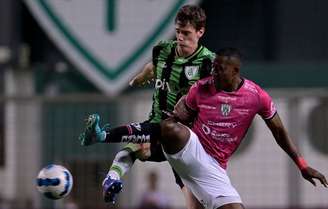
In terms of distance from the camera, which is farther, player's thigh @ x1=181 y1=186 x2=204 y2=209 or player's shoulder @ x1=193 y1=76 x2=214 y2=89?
player's thigh @ x1=181 y1=186 x2=204 y2=209

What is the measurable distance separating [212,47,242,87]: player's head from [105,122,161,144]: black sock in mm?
695

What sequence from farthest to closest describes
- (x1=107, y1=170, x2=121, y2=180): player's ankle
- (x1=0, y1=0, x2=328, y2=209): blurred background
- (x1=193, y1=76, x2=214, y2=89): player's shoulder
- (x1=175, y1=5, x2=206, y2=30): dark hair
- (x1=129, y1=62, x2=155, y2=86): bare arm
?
(x1=0, y1=0, x2=328, y2=209): blurred background
(x1=129, y1=62, x2=155, y2=86): bare arm
(x1=107, y1=170, x2=121, y2=180): player's ankle
(x1=175, y1=5, x2=206, y2=30): dark hair
(x1=193, y1=76, x2=214, y2=89): player's shoulder

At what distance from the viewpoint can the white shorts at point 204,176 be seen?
1162cm

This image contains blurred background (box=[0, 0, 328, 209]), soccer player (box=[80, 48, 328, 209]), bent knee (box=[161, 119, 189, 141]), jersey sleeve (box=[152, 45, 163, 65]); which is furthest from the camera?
blurred background (box=[0, 0, 328, 209])

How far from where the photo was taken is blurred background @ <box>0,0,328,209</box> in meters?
17.8

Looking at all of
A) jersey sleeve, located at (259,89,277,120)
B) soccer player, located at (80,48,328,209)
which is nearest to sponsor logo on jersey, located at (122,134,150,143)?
soccer player, located at (80,48,328,209)

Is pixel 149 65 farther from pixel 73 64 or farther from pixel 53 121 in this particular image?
pixel 73 64

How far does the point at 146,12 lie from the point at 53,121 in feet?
11.7

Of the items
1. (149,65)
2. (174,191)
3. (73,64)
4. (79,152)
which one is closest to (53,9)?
(73,64)

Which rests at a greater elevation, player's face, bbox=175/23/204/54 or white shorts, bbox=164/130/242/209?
player's face, bbox=175/23/204/54

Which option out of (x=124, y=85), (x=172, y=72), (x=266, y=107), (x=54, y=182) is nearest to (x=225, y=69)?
(x=266, y=107)

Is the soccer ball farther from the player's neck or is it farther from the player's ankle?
the player's neck

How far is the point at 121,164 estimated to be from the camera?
1216 centimetres

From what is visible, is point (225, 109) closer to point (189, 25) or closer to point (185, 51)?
point (185, 51)
